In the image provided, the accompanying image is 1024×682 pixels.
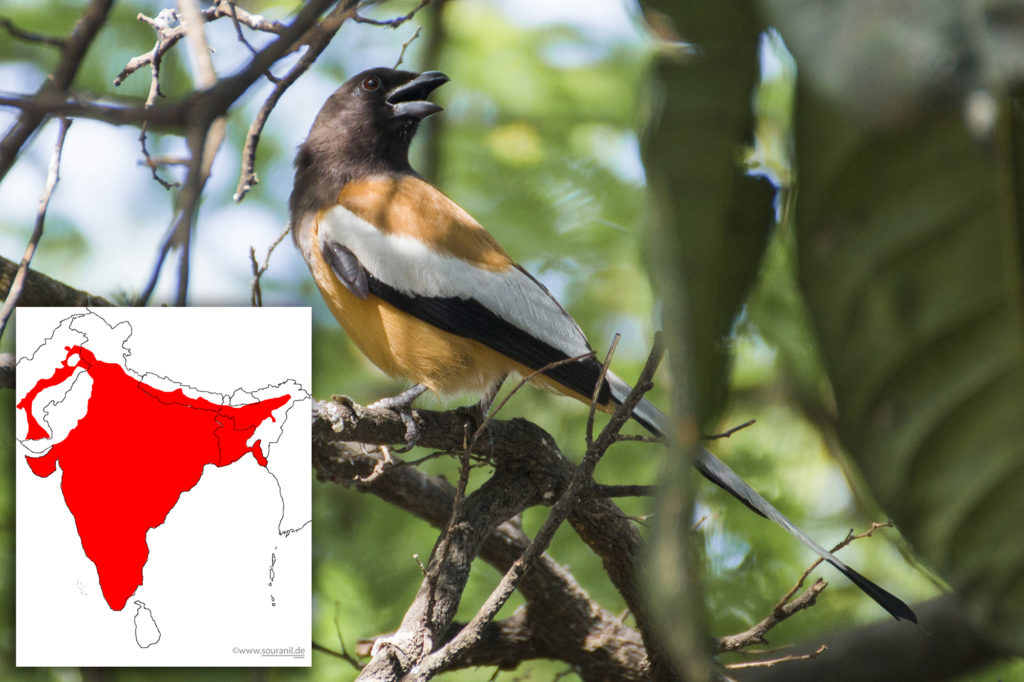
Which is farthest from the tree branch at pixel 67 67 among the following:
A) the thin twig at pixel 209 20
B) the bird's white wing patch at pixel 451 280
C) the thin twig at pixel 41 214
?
the bird's white wing patch at pixel 451 280

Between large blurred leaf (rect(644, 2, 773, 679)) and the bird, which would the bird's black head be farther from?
large blurred leaf (rect(644, 2, 773, 679))

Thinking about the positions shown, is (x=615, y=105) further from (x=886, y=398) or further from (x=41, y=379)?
(x=886, y=398)

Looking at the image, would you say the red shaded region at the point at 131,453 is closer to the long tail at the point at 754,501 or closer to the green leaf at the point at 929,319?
the long tail at the point at 754,501

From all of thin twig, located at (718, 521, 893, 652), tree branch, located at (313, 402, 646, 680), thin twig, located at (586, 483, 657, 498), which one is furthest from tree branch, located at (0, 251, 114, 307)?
thin twig, located at (718, 521, 893, 652)

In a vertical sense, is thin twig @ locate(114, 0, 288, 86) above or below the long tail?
above

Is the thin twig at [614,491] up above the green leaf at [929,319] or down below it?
above

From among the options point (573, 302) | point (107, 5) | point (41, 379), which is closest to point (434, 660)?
point (41, 379)

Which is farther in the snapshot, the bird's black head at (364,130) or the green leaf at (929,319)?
the bird's black head at (364,130)
